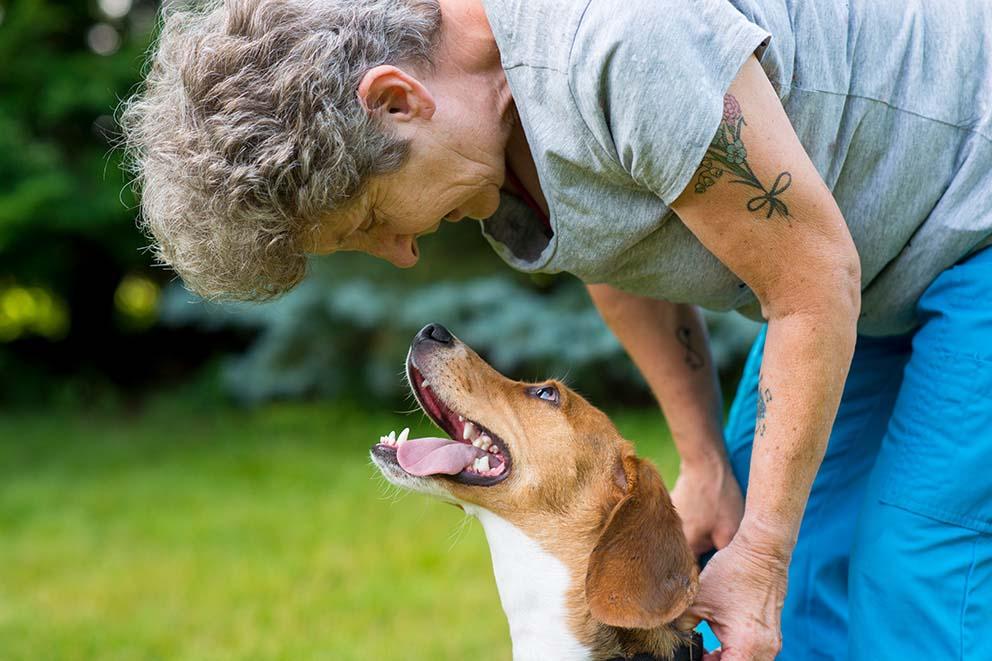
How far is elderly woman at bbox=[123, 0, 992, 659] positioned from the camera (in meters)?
2.19

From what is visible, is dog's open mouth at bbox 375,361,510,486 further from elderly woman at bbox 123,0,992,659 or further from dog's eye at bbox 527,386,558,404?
elderly woman at bbox 123,0,992,659

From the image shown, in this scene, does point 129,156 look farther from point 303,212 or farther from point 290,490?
point 290,490

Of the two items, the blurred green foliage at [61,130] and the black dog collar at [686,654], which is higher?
the black dog collar at [686,654]

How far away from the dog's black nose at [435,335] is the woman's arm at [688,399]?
450 millimetres

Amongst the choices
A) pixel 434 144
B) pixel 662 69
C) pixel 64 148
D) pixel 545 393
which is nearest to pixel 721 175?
pixel 662 69

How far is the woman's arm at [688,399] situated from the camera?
3127 mm

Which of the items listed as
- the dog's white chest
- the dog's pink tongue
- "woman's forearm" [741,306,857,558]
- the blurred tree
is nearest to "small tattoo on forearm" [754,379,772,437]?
"woman's forearm" [741,306,857,558]

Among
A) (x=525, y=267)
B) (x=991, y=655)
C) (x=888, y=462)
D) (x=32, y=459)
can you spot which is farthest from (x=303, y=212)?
(x=32, y=459)

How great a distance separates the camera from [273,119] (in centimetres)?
234

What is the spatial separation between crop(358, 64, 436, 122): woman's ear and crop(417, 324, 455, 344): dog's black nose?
733 millimetres

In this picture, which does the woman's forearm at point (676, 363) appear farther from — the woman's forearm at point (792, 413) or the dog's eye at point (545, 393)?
the woman's forearm at point (792, 413)

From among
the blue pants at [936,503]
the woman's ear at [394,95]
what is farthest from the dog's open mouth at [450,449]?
the blue pants at [936,503]

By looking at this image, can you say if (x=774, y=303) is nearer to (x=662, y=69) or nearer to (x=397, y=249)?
(x=662, y=69)

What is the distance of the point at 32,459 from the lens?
799 cm
